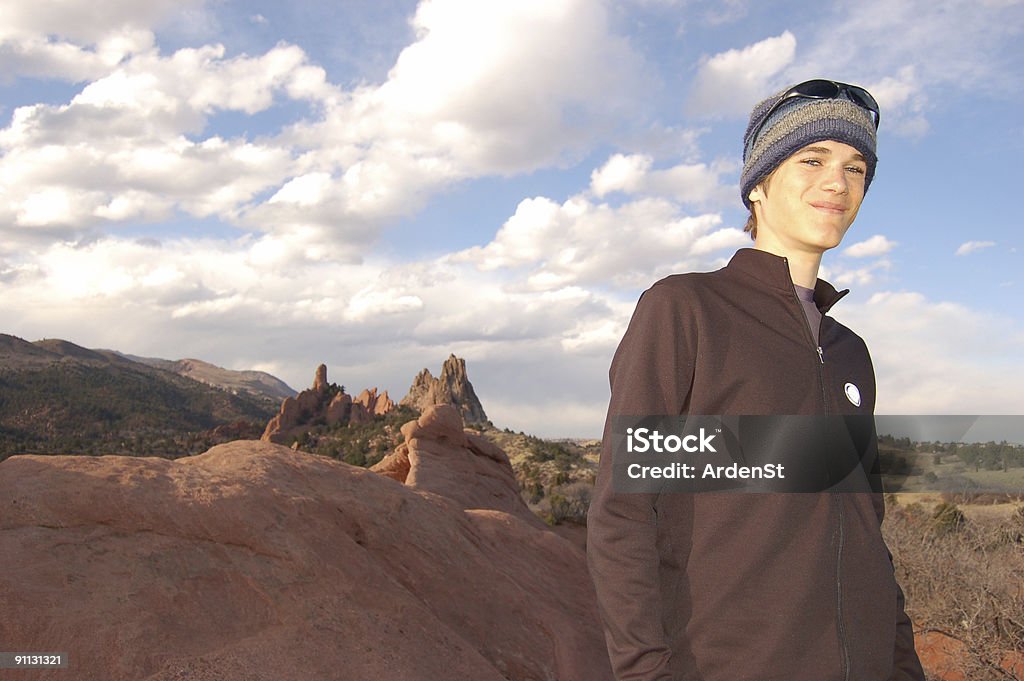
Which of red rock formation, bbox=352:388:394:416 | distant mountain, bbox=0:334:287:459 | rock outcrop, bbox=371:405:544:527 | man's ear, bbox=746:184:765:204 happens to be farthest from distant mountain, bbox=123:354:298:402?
man's ear, bbox=746:184:765:204

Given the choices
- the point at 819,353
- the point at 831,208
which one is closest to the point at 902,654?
the point at 819,353

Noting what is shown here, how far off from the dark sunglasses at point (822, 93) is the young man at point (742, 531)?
143 mm

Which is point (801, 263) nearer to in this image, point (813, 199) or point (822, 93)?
point (813, 199)

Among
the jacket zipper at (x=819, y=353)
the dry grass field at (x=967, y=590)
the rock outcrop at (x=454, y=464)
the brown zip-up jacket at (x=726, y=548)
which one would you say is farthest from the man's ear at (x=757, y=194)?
the rock outcrop at (x=454, y=464)

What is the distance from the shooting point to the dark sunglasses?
7.09 ft

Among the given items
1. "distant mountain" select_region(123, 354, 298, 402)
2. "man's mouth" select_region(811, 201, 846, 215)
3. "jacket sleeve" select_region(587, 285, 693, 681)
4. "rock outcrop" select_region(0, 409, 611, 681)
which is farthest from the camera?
"distant mountain" select_region(123, 354, 298, 402)

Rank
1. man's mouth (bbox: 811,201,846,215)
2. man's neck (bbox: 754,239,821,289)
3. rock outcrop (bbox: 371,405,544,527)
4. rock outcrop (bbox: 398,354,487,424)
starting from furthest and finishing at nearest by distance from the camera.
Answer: rock outcrop (bbox: 398,354,487,424)
rock outcrop (bbox: 371,405,544,527)
man's neck (bbox: 754,239,821,289)
man's mouth (bbox: 811,201,846,215)

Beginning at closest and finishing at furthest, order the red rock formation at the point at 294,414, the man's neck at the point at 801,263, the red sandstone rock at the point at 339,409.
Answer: the man's neck at the point at 801,263, the red rock formation at the point at 294,414, the red sandstone rock at the point at 339,409

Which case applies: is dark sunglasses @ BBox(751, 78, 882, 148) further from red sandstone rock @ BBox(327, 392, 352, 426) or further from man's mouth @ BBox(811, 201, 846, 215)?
red sandstone rock @ BBox(327, 392, 352, 426)

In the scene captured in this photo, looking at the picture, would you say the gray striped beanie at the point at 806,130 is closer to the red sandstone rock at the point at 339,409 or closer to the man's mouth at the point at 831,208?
the man's mouth at the point at 831,208

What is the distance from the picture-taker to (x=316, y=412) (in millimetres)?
52594

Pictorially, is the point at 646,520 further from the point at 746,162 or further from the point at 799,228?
the point at 746,162

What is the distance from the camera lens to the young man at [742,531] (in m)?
1.71

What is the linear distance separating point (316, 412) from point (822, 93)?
52885 millimetres
